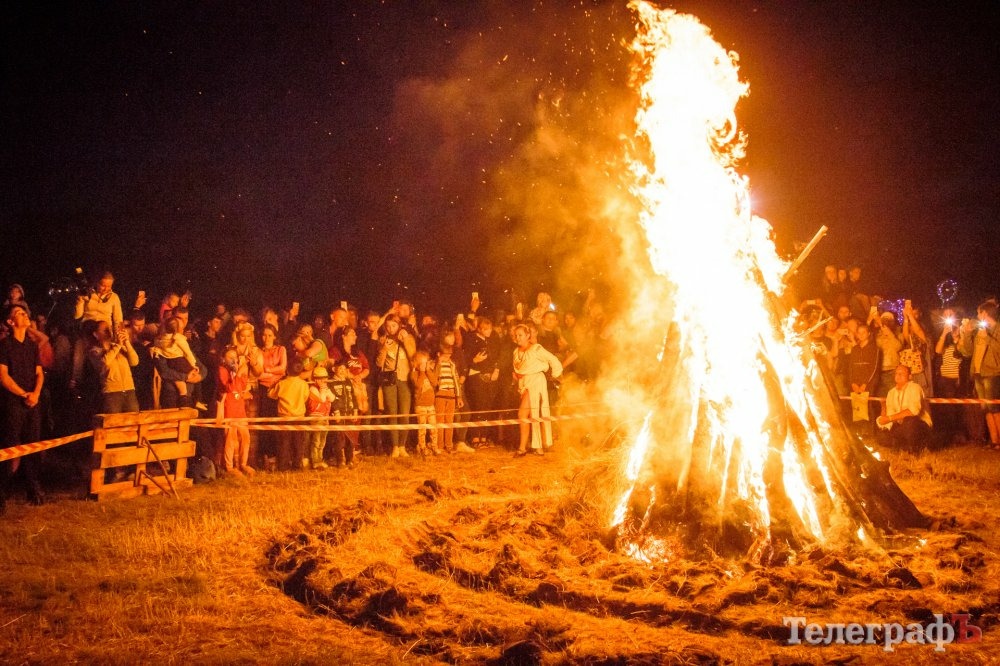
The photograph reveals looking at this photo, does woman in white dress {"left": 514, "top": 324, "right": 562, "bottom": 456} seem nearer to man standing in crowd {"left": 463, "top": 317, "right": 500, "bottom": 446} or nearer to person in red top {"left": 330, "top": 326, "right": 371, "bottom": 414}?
man standing in crowd {"left": 463, "top": 317, "right": 500, "bottom": 446}

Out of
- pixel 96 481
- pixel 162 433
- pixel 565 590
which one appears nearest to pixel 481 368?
pixel 162 433

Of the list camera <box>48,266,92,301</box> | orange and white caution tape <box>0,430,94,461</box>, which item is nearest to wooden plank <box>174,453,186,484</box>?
orange and white caution tape <box>0,430,94,461</box>

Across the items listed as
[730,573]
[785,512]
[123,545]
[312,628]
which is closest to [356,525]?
[123,545]

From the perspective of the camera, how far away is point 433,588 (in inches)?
212

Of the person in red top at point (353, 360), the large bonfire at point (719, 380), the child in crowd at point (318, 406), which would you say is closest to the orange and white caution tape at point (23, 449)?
the child in crowd at point (318, 406)

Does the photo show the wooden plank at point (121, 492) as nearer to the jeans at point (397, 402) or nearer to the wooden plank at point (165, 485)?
the wooden plank at point (165, 485)

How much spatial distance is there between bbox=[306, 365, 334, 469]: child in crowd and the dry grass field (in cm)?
278

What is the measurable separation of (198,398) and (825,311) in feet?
36.9

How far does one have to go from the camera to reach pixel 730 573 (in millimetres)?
5547

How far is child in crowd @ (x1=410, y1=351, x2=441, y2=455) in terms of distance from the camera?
40.3 ft

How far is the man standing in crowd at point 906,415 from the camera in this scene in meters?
11.2

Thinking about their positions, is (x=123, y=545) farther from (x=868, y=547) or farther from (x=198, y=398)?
(x=868, y=547)

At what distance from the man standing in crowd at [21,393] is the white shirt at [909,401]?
1239 centimetres

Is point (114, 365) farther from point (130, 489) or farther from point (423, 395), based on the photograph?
point (423, 395)
